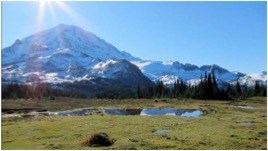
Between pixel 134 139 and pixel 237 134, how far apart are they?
10.8 meters

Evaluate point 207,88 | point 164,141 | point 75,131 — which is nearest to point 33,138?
point 75,131

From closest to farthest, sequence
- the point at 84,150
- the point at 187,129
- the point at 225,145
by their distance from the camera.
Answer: the point at 84,150, the point at 225,145, the point at 187,129

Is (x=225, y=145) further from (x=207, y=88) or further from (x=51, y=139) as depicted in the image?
(x=207, y=88)

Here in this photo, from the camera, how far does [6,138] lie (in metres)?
44.5

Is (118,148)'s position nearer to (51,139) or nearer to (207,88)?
(51,139)

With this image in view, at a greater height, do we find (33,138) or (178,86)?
Answer: (178,86)

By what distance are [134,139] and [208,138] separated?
284 inches

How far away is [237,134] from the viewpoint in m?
41.1

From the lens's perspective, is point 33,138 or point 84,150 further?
point 33,138

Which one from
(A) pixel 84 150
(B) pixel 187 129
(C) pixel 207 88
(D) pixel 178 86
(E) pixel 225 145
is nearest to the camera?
(A) pixel 84 150

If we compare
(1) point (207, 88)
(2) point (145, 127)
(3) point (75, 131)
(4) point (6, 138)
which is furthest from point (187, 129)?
(1) point (207, 88)

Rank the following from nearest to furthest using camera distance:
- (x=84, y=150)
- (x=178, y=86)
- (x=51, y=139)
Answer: (x=84, y=150) < (x=51, y=139) < (x=178, y=86)

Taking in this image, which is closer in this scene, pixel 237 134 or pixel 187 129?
pixel 237 134

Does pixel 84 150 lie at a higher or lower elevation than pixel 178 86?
lower
